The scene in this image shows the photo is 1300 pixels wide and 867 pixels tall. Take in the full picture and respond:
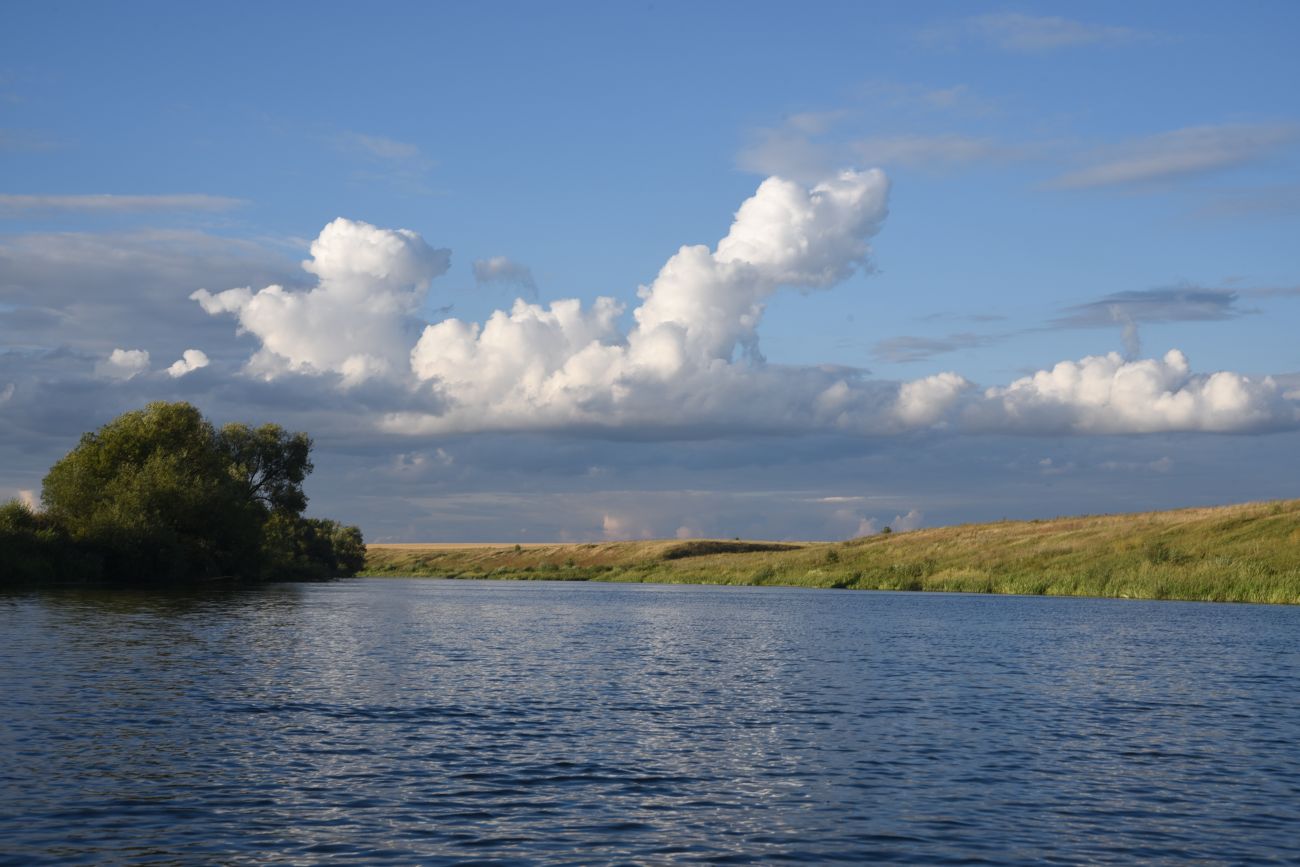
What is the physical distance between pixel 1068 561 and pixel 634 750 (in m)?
86.2

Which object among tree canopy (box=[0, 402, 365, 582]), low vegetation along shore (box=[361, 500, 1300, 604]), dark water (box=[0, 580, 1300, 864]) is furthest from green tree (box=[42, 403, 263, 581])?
low vegetation along shore (box=[361, 500, 1300, 604])

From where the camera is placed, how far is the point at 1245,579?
80.6 meters

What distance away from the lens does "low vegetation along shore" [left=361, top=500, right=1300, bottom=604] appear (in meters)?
83.7

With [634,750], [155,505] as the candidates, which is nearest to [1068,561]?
[155,505]

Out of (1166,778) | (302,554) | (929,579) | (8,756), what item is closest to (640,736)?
(1166,778)

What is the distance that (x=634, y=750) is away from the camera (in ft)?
77.5

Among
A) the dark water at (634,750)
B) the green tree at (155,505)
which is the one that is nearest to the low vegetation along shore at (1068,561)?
the dark water at (634,750)

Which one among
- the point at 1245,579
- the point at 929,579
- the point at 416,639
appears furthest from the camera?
the point at 929,579

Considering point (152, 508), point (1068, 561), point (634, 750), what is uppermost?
point (152, 508)

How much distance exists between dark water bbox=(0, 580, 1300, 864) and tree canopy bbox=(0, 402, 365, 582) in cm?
4442

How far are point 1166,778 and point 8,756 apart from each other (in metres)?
21.9

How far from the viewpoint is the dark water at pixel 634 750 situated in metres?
16.5

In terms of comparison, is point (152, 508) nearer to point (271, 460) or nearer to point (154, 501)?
→ point (154, 501)

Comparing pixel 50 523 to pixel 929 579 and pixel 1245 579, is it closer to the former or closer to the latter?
pixel 929 579
